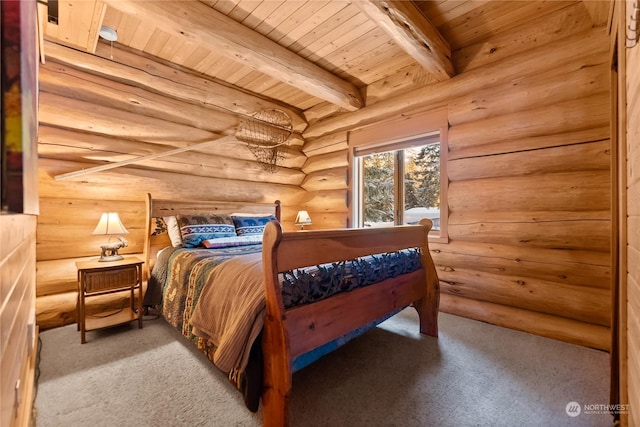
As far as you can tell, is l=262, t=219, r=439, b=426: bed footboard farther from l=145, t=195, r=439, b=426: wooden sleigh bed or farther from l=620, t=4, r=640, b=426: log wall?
l=620, t=4, r=640, b=426: log wall

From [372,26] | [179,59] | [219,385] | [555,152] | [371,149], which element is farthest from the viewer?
[371,149]

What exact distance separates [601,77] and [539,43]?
0.57 m

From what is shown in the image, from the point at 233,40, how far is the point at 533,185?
282 cm

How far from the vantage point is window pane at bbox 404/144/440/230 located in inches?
122

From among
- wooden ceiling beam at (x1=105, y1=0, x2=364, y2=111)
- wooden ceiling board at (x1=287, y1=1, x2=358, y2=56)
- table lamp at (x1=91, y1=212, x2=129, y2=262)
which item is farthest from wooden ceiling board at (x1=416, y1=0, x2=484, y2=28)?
table lamp at (x1=91, y1=212, x2=129, y2=262)

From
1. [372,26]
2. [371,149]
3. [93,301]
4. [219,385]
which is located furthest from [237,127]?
[219,385]

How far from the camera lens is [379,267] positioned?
6.39 ft

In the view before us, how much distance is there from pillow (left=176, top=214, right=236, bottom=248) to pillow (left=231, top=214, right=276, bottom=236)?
88 mm

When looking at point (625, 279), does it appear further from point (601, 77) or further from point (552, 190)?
point (601, 77)

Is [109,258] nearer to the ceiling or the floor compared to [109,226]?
nearer to the floor

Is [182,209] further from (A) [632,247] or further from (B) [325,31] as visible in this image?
(A) [632,247]

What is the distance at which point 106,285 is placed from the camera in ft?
8.76

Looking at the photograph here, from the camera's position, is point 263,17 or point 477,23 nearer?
point 263,17

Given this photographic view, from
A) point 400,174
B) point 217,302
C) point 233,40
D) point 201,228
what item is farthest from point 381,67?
point 217,302
